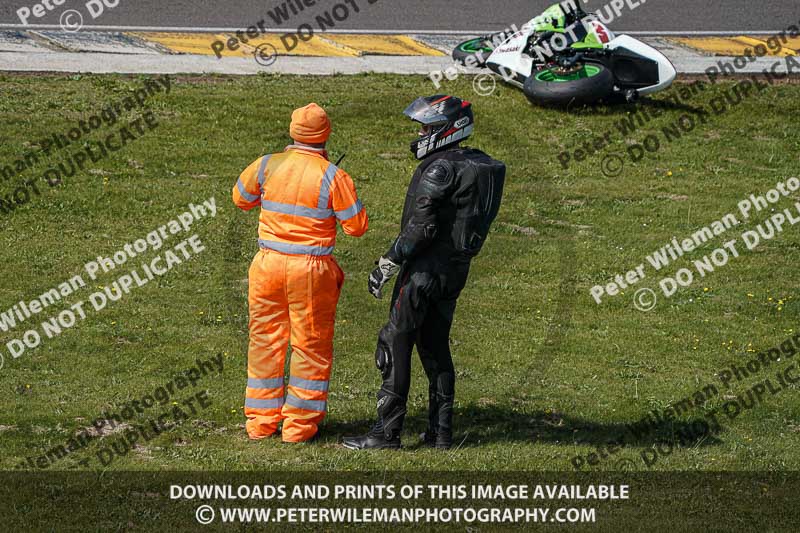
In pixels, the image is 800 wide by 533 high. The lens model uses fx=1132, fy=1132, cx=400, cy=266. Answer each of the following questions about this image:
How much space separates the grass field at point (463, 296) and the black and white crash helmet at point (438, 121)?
6.96 ft

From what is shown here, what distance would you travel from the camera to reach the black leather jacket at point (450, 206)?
7.45 meters

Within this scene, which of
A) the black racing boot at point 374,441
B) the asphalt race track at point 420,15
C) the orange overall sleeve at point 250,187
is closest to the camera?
the orange overall sleeve at point 250,187

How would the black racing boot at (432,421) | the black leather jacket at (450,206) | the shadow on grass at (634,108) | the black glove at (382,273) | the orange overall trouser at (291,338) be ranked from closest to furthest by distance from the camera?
the black leather jacket at (450,206)
the black glove at (382,273)
the orange overall trouser at (291,338)
the black racing boot at (432,421)
the shadow on grass at (634,108)

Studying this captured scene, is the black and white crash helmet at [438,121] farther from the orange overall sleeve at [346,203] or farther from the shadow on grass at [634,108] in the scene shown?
the shadow on grass at [634,108]

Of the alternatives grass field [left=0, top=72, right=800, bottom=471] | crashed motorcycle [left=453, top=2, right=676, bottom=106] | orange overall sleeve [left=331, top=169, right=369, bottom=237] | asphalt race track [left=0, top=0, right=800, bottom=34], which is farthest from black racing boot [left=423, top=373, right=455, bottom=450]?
asphalt race track [left=0, top=0, right=800, bottom=34]

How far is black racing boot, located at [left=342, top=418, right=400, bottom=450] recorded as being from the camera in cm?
786

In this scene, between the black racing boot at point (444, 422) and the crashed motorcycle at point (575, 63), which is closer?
the black racing boot at point (444, 422)

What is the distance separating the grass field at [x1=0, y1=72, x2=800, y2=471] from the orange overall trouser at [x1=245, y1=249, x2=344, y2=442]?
272mm

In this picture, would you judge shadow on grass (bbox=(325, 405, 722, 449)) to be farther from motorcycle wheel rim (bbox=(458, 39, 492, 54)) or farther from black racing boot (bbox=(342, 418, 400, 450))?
motorcycle wheel rim (bbox=(458, 39, 492, 54))

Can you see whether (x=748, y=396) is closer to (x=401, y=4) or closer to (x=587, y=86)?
(x=587, y=86)

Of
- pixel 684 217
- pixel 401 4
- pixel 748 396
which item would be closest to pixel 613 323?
pixel 748 396

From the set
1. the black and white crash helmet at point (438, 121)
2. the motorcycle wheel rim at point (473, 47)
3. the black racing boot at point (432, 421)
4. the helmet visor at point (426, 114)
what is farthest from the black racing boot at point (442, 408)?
the motorcycle wheel rim at point (473, 47)

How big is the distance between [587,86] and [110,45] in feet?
24.0

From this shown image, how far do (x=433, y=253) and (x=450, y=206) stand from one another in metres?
0.34
